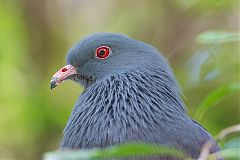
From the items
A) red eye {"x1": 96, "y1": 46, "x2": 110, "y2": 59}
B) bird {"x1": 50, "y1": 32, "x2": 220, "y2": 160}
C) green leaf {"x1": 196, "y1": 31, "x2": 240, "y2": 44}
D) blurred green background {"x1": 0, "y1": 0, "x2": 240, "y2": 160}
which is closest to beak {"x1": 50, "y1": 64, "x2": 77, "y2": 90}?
bird {"x1": 50, "y1": 32, "x2": 220, "y2": 160}

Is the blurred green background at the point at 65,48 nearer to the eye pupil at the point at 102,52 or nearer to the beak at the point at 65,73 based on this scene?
the eye pupil at the point at 102,52

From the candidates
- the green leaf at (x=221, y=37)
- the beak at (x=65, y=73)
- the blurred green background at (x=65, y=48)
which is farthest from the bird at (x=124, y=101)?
the blurred green background at (x=65, y=48)

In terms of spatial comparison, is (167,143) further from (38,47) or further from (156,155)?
(38,47)

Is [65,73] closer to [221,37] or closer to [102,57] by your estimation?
[102,57]

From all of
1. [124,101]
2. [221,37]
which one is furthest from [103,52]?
[221,37]

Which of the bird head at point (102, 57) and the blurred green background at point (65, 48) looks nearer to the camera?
the bird head at point (102, 57)

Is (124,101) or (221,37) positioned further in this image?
(124,101)

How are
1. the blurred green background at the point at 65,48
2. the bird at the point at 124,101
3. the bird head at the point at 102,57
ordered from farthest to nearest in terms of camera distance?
the blurred green background at the point at 65,48, the bird head at the point at 102,57, the bird at the point at 124,101
